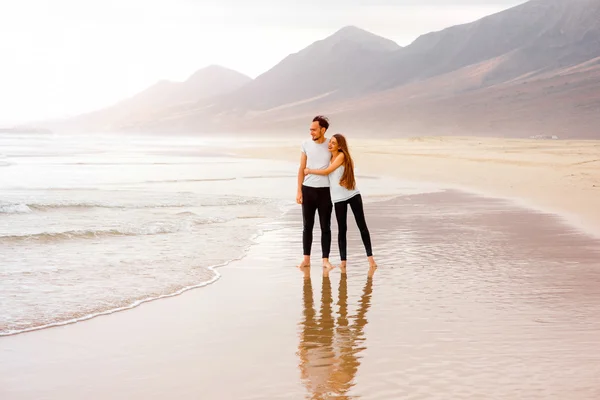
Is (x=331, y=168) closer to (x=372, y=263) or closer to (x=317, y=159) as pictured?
(x=317, y=159)

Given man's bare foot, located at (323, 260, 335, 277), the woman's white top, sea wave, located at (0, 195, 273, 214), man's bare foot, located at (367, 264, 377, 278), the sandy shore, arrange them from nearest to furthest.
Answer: man's bare foot, located at (367, 264, 377, 278) < man's bare foot, located at (323, 260, 335, 277) < the woman's white top < sea wave, located at (0, 195, 273, 214) < the sandy shore

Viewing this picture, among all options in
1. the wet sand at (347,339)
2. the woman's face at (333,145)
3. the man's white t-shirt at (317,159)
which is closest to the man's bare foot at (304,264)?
the wet sand at (347,339)

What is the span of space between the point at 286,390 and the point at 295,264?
5.12 m

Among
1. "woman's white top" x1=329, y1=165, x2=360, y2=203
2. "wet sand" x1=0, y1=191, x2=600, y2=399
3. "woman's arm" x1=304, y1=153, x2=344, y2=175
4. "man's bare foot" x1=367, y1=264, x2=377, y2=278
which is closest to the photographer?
"wet sand" x1=0, y1=191, x2=600, y2=399

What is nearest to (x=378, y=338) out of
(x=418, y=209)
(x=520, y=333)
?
(x=520, y=333)

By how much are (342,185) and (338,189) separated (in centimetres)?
12

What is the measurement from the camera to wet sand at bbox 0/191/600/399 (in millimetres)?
5496

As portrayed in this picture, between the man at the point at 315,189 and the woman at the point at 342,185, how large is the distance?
0.10 meters

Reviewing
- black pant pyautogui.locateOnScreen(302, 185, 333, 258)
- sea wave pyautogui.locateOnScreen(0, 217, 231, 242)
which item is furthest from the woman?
sea wave pyautogui.locateOnScreen(0, 217, 231, 242)

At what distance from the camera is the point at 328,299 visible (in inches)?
329

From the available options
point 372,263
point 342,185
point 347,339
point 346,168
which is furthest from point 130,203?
point 347,339

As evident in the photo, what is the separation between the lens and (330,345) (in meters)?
6.52

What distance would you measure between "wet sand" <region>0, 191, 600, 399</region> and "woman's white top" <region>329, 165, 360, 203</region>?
0.88 metres

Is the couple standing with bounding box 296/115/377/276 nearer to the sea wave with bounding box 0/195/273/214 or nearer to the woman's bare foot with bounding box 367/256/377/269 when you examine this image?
the woman's bare foot with bounding box 367/256/377/269
